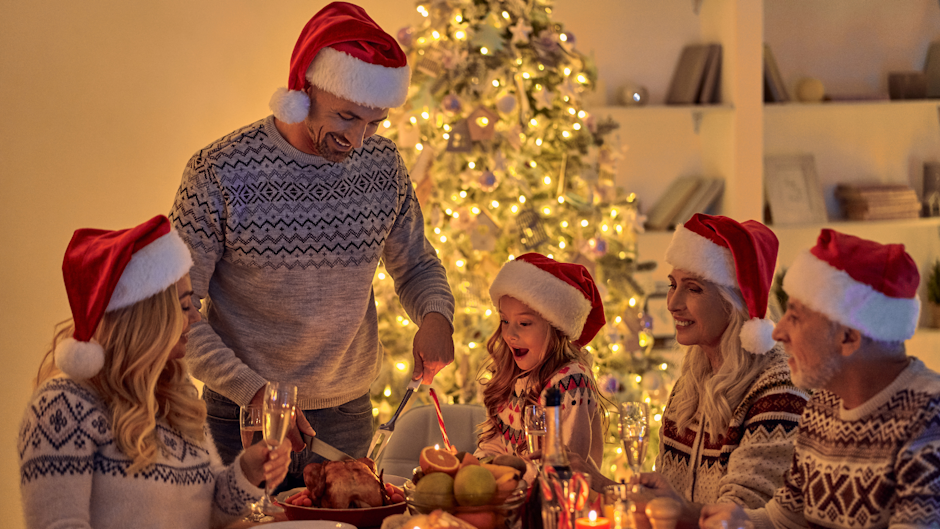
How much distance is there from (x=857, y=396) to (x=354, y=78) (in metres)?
1.27

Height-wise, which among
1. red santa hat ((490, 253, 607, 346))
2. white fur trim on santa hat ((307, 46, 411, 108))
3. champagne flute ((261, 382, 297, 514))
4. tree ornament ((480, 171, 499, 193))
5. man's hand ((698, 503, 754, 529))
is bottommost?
man's hand ((698, 503, 754, 529))

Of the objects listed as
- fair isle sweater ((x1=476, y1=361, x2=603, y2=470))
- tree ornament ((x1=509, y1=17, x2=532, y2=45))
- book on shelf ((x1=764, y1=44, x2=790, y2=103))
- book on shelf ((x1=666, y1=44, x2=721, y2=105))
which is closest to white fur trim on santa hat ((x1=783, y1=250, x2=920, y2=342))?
fair isle sweater ((x1=476, y1=361, x2=603, y2=470))

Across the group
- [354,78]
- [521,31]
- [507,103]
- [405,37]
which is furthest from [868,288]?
[405,37]

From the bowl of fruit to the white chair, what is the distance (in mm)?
1000

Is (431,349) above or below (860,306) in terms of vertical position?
below

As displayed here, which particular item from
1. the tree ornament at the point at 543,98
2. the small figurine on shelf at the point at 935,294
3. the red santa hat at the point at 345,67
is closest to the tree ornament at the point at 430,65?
the tree ornament at the point at 543,98

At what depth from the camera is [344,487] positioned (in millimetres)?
1530

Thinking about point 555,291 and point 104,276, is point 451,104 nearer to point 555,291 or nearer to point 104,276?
point 555,291

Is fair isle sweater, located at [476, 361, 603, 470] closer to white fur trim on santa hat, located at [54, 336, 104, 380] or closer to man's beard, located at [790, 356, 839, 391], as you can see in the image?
man's beard, located at [790, 356, 839, 391]

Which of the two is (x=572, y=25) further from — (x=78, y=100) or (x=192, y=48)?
(x=78, y=100)

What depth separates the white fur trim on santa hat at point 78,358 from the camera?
141 centimetres

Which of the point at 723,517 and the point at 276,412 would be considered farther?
the point at 276,412

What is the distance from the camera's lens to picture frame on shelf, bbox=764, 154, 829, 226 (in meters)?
4.29

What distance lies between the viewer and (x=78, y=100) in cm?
342
